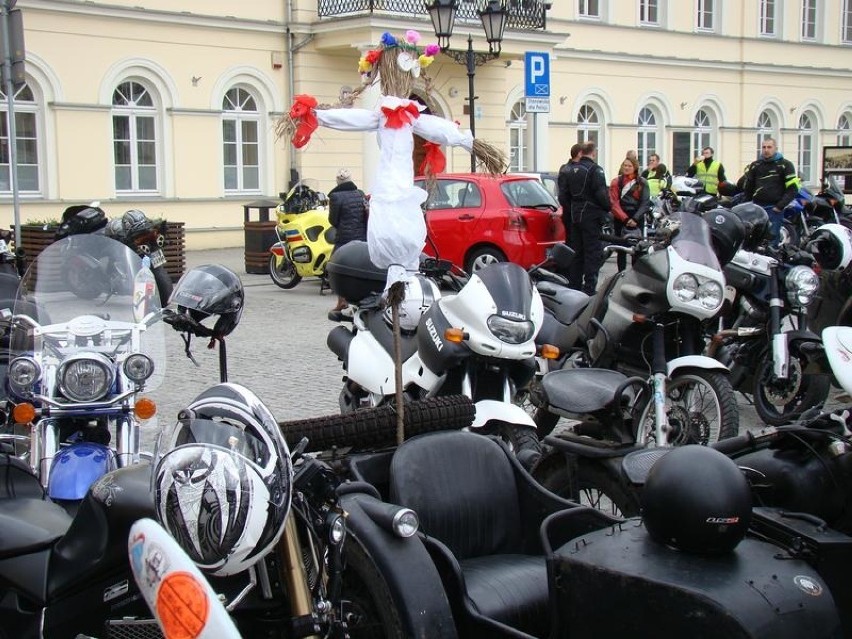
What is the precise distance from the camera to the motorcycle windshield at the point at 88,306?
486 cm

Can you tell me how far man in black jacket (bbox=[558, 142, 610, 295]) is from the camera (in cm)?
1348

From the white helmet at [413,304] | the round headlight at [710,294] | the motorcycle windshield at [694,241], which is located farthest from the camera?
the white helmet at [413,304]

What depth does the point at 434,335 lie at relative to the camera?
6250 mm

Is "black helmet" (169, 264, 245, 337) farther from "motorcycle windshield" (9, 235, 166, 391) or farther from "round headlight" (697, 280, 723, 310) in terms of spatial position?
"round headlight" (697, 280, 723, 310)

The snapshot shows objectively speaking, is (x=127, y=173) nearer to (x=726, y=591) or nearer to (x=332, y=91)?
(x=332, y=91)

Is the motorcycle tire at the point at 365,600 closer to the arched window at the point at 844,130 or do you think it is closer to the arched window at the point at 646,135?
the arched window at the point at 646,135

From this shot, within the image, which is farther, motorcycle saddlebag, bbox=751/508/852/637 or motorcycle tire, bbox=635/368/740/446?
motorcycle tire, bbox=635/368/740/446

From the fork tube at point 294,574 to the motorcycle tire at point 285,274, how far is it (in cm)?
1314

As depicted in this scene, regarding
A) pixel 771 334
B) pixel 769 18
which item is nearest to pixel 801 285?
pixel 771 334

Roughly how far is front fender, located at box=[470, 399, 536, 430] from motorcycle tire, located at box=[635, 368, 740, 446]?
3.02 feet

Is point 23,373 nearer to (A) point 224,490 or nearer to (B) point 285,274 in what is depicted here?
(A) point 224,490

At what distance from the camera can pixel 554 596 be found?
3.25 metres

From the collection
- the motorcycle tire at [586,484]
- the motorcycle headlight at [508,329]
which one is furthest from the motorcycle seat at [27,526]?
the motorcycle headlight at [508,329]

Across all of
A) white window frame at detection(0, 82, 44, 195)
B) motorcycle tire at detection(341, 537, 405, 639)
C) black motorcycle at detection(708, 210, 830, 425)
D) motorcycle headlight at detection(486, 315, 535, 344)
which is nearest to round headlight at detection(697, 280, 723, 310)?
black motorcycle at detection(708, 210, 830, 425)
